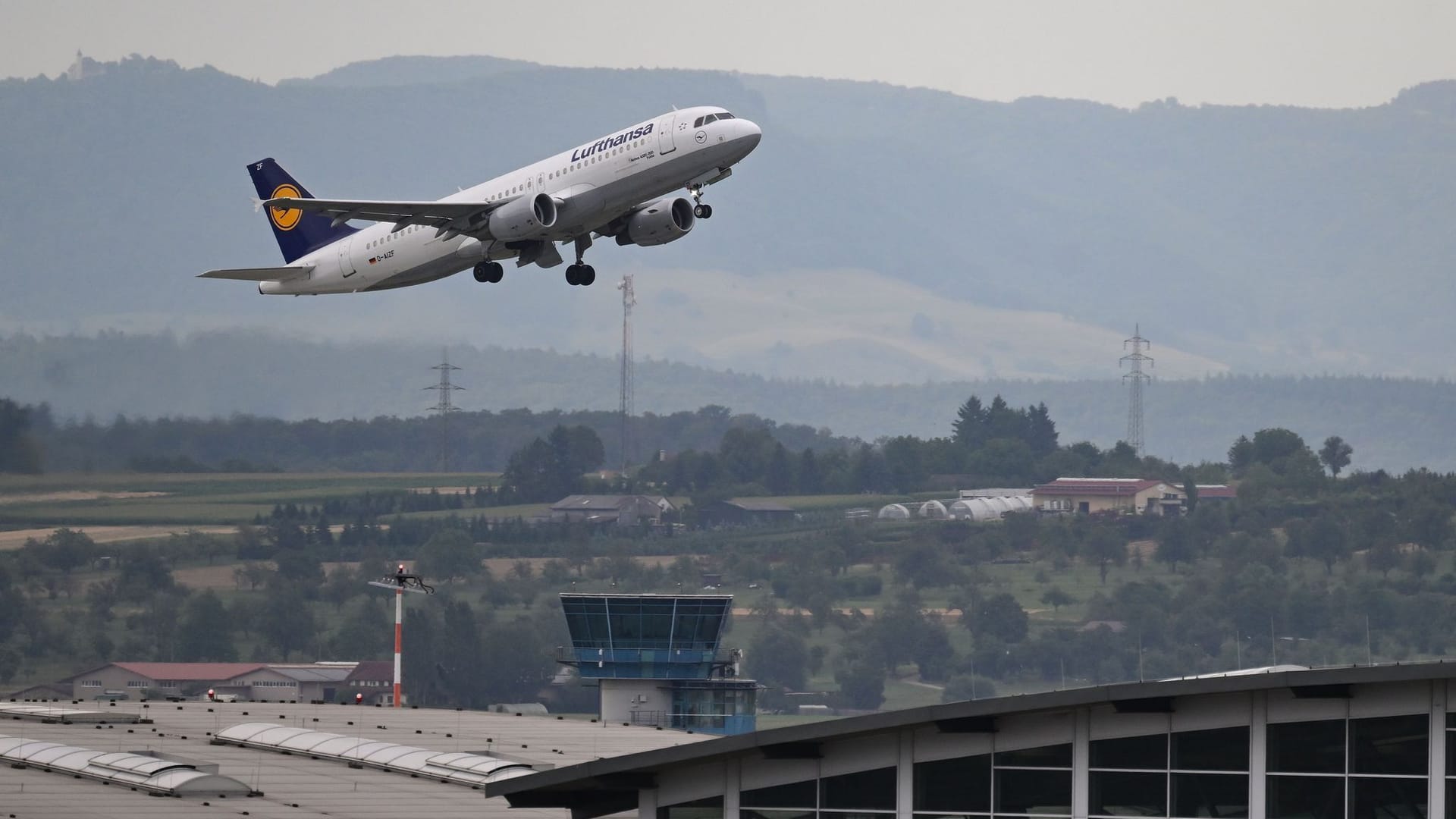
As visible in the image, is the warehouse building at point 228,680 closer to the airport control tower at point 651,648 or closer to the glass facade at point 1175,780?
the airport control tower at point 651,648

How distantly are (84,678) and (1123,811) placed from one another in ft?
460

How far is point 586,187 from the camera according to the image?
6794cm

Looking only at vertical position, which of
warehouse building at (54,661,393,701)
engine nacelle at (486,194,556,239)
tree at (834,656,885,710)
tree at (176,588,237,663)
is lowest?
tree at (834,656,885,710)

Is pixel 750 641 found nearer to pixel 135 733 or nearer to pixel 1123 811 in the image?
pixel 135 733

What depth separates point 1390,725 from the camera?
30.4 metres

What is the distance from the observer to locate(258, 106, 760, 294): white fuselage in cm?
6575

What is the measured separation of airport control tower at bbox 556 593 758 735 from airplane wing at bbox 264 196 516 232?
24709 mm

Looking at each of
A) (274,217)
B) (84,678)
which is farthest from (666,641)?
(84,678)

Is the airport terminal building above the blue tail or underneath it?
underneath

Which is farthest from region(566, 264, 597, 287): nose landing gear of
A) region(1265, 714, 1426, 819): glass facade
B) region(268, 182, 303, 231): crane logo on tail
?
region(1265, 714, 1426, 819): glass facade

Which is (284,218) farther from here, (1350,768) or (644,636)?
(1350,768)

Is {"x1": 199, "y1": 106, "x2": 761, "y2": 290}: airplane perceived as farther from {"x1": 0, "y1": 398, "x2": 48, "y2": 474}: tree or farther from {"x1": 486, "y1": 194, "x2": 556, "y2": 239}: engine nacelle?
{"x1": 0, "y1": 398, "x2": 48, "y2": 474}: tree

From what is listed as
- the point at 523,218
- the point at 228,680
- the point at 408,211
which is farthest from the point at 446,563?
the point at 523,218

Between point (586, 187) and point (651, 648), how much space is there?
30.2 meters
